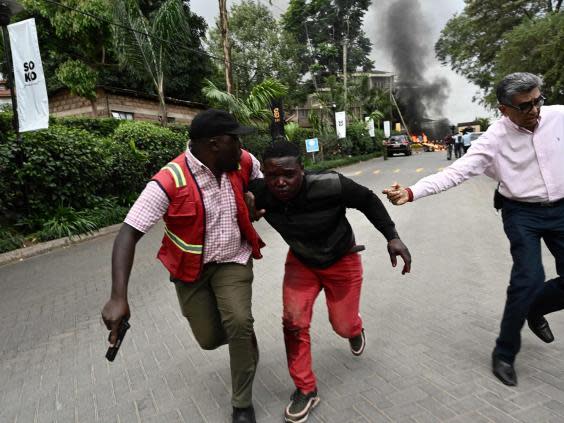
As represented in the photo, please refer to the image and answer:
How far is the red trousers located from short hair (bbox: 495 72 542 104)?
4.28ft

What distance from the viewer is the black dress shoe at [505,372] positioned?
2.80 m

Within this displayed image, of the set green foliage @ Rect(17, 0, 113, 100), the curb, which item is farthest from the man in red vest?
green foliage @ Rect(17, 0, 113, 100)

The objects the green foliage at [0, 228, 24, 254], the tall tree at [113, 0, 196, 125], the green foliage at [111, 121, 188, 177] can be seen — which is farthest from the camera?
the tall tree at [113, 0, 196, 125]

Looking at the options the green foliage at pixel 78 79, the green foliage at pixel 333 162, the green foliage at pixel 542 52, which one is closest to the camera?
the green foliage at pixel 542 52

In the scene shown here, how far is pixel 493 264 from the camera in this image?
5445 millimetres

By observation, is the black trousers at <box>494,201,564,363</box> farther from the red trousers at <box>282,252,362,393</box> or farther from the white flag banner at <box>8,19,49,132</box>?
the white flag banner at <box>8,19,49,132</box>

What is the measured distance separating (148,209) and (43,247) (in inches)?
266

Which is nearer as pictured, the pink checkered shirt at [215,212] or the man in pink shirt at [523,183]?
the pink checkered shirt at [215,212]

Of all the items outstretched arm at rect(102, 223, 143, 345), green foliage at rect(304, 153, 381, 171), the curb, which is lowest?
green foliage at rect(304, 153, 381, 171)

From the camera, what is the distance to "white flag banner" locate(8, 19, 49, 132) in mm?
8148

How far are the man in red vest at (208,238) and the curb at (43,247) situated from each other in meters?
6.14

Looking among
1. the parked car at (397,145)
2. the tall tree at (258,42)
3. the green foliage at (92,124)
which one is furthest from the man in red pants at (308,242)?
the tall tree at (258,42)

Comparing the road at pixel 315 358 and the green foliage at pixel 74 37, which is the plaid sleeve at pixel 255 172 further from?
the green foliage at pixel 74 37

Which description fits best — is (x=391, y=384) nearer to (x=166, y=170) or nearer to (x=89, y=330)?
(x=166, y=170)
